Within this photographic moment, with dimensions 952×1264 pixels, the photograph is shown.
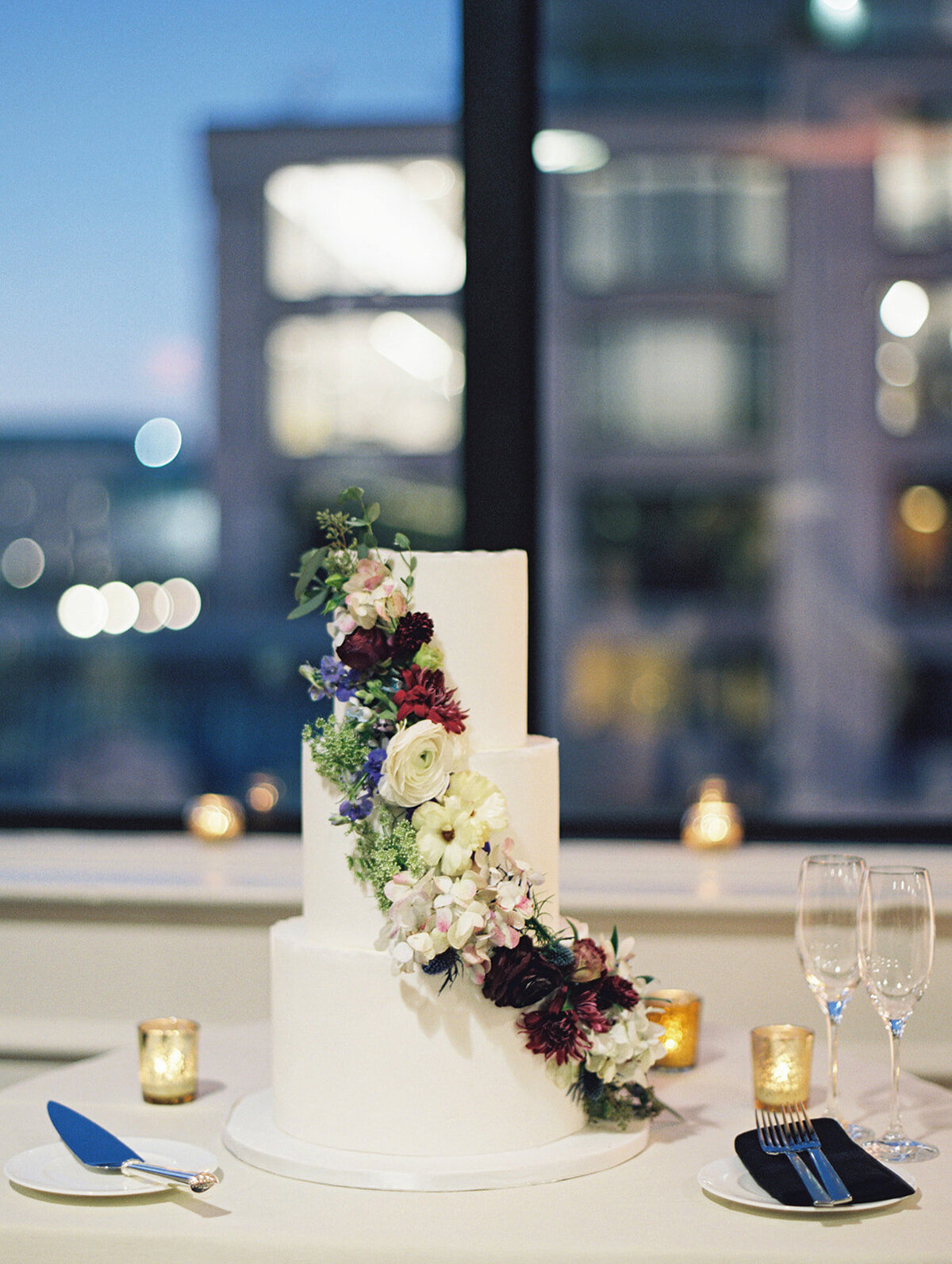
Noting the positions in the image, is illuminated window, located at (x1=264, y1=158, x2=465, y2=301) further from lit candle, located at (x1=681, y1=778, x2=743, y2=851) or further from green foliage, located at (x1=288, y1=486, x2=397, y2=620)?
green foliage, located at (x1=288, y1=486, x2=397, y2=620)

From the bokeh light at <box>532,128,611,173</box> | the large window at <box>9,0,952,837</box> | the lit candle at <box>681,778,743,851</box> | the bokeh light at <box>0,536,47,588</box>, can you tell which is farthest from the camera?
the bokeh light at <box>532,128,611,173</box>

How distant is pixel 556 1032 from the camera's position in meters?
1.21

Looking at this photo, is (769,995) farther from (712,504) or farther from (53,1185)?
(712,504)

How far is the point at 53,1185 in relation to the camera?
1.13 m

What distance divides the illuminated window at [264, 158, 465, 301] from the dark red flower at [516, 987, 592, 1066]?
216 centimetres

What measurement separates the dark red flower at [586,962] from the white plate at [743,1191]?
0.58 ft

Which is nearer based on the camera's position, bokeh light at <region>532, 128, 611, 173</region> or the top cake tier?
the top cake tier

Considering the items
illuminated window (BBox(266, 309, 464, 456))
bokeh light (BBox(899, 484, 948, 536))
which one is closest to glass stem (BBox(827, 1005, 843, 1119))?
illuminated window (BBox(266, 309, 464, 456))

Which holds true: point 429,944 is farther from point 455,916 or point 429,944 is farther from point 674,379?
point 674,379

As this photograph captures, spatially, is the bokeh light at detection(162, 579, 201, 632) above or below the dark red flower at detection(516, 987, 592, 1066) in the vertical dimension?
above

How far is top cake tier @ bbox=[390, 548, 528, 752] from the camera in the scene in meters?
1.27

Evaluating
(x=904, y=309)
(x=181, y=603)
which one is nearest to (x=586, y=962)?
(x=181, y=603)

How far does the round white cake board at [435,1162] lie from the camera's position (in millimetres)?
1158

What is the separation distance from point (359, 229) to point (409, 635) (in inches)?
102
